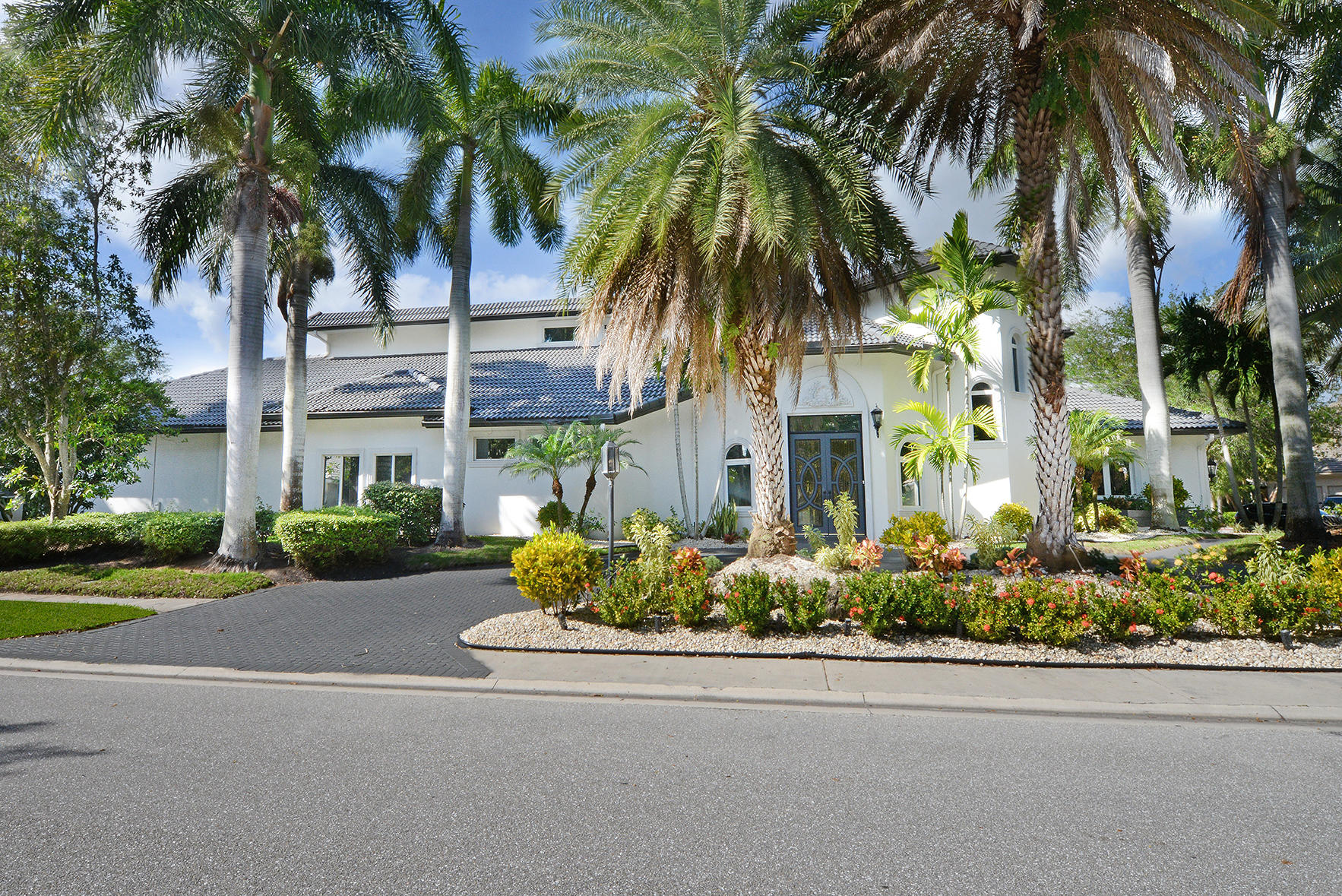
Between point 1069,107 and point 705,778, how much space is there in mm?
10455

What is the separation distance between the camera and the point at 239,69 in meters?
14.4

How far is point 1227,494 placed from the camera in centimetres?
2959

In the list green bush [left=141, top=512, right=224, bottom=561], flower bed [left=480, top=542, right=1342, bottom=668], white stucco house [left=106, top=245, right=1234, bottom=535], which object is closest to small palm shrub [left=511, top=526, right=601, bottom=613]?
flower bed [left=480, top=542, right=1342, bottom=668]

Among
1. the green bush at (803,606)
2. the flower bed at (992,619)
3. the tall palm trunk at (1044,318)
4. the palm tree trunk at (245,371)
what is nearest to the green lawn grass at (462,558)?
the palm tree trunk at (245,371)

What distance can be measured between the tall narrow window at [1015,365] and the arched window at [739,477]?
7.05 metres

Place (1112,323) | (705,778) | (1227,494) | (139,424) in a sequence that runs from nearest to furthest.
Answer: (705,778) < (139,424) < (1227,494) < (1112,323)

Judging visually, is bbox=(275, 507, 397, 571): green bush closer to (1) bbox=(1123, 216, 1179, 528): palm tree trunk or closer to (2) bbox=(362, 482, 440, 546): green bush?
(2) bbox=(362, 482, 440, 546): green bush

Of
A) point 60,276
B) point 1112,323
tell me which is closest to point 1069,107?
point 60,276

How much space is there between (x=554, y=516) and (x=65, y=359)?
10500mm

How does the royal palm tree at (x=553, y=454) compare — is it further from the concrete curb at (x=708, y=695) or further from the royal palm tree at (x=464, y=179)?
the concrete curb at (x=708, y=695)

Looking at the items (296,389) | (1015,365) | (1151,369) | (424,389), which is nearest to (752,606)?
(296,389)

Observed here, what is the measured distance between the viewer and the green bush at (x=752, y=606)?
7828 mm

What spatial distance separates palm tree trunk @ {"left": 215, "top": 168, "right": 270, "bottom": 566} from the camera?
13125 mm

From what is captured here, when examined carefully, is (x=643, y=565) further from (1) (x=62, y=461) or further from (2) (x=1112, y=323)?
(2) (x=1112, y=323)
